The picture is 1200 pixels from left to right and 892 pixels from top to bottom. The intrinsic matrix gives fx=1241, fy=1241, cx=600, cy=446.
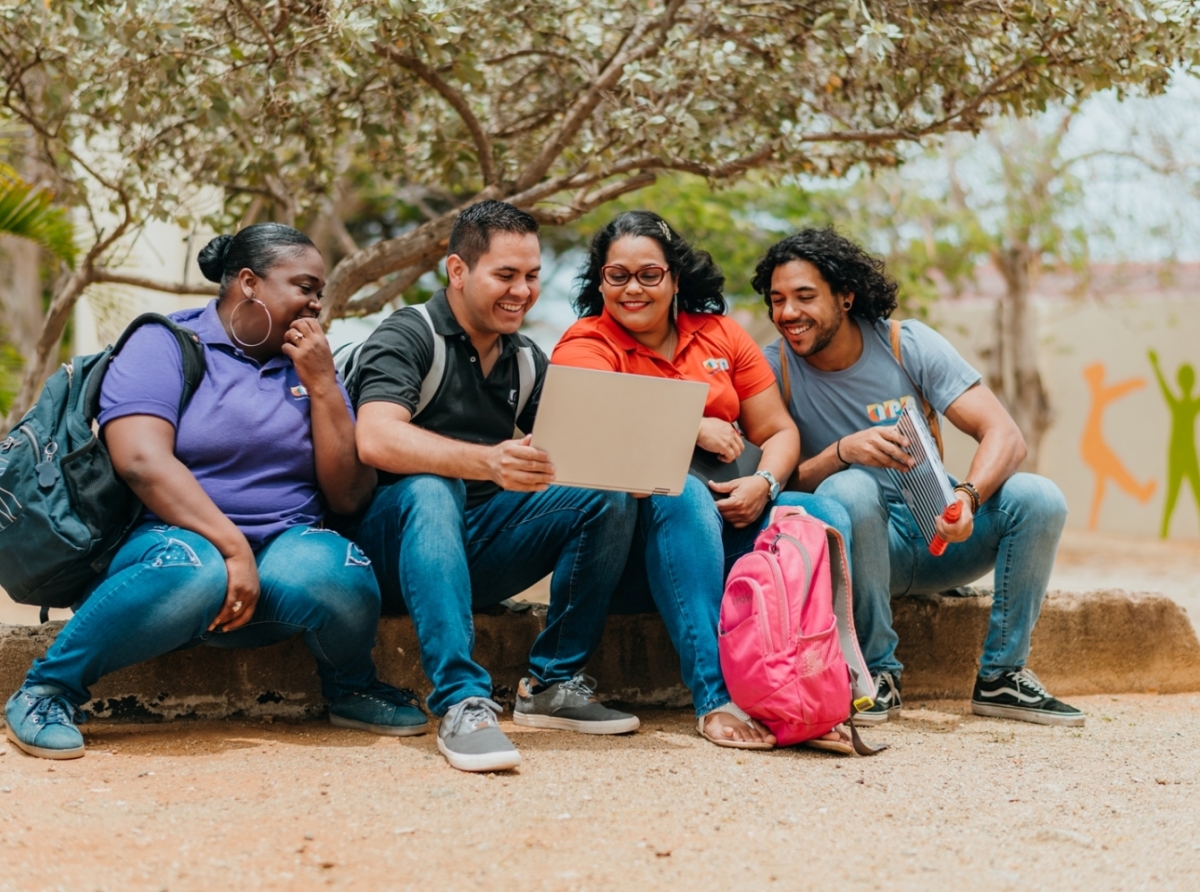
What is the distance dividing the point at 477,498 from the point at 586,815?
3.69ft

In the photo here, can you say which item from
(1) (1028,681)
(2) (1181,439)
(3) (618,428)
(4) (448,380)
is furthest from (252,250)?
(2) (1181,439)

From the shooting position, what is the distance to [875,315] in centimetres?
401

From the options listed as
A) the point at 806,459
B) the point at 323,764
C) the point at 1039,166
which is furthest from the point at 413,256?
the point at 1039,166

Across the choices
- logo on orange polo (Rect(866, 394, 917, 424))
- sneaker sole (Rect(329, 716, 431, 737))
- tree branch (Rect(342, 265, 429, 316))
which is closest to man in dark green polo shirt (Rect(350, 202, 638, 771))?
sneaker sole (Rect(329, 716, 431, 737))

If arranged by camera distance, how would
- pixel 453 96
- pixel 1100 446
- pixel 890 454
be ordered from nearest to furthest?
pixel 890 454
pixel 453 96
pixel 1100 446

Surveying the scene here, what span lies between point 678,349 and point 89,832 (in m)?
2.08

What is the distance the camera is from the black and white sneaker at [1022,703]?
3809 millimetres

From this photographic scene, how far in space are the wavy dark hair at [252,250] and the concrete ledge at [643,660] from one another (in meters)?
1.05

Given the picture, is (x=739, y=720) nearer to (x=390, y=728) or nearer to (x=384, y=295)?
(x=390, y=728)

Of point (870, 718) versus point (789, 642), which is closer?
point (789, 642)

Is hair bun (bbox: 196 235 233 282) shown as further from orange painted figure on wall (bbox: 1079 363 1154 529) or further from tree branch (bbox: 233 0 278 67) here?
orange painted figure on wall (bbox: 1079 363 1154 529)

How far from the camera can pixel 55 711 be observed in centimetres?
300

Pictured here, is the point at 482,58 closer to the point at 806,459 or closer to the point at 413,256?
the point at 413,256

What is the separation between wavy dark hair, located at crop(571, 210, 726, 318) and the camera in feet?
12.1
